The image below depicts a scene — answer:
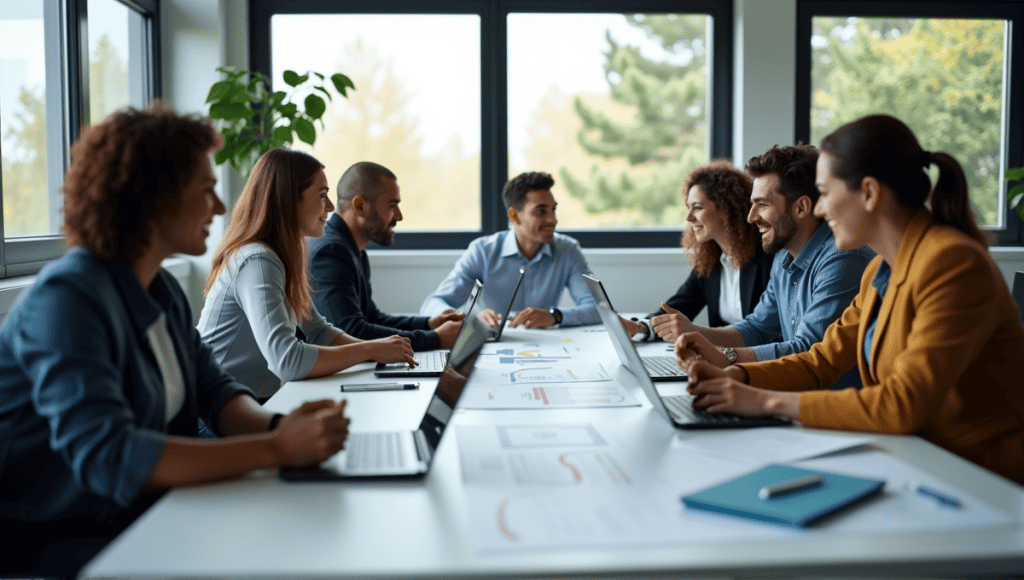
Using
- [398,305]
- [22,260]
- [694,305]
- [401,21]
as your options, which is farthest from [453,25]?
[22,260]

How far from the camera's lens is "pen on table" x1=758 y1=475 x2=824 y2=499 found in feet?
3.32

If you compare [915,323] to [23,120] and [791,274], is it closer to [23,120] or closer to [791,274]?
[791,274]

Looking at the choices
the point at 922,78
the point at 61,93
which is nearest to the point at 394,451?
the point at 61,93

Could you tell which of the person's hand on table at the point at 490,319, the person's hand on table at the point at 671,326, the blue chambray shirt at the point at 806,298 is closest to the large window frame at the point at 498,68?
the person's hand on table at the point at 490,319

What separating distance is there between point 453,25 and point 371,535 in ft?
13.6

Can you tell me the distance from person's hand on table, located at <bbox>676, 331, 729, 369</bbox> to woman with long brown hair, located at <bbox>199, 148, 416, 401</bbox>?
692 millimetres

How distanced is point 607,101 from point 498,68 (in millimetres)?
658

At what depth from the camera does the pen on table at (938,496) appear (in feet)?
3.31

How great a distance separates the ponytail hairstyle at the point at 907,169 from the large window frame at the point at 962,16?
3412mm

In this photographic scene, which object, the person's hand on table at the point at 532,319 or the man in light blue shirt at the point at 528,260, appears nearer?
the person's hand on table at the point at 532,319

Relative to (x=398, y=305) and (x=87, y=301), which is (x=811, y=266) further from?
(x=398, y=305)

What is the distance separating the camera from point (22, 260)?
3035mm

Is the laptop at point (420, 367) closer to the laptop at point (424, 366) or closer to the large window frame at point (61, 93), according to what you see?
the laptop at point (424, 366)

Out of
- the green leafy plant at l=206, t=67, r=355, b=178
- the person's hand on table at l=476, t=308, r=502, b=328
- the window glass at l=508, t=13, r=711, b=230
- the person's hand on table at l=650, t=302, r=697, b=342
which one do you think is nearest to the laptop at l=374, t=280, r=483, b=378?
the person's hand on table at l=476, t=308, r=502, b=328
